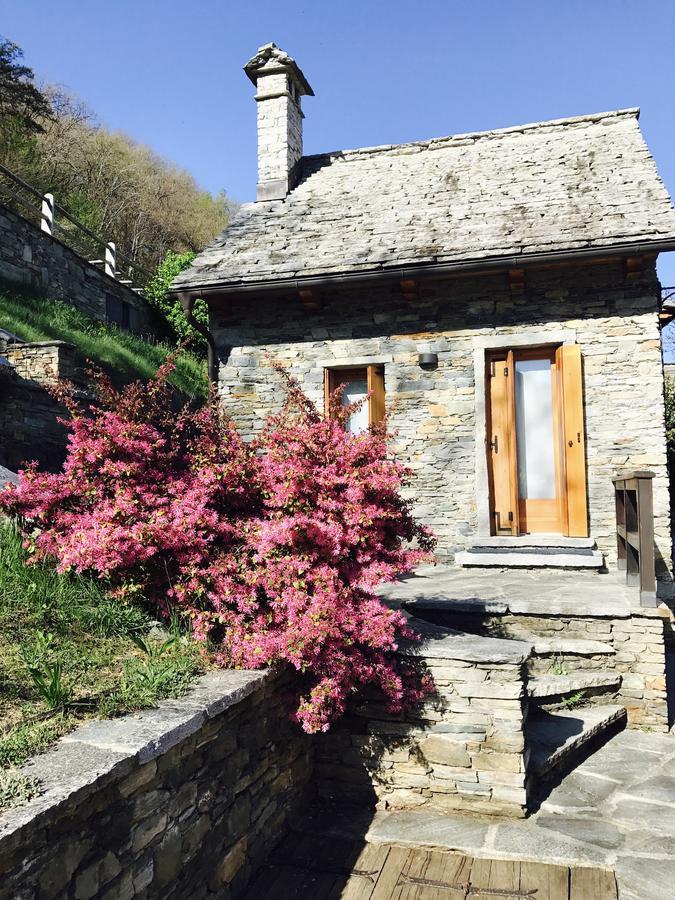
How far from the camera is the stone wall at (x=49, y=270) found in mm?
11219

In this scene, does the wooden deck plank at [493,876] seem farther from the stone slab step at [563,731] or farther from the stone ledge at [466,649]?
the stone ledge at [466,649]

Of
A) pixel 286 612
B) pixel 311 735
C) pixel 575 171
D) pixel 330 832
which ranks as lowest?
pixel 330 832

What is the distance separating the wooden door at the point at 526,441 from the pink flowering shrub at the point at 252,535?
3662mm

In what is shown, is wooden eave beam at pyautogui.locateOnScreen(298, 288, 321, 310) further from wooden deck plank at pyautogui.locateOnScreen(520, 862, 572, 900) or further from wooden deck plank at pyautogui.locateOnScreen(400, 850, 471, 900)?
wooden deck plank at pyautogui.locateOnScreen(520, 862, 572, 900)

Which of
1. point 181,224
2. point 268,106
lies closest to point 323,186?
point 268,106

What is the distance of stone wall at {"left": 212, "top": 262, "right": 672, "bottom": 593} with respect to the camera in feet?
22.5

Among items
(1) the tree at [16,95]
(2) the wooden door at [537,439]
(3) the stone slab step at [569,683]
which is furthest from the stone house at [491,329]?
(1) the tree at [16,95]

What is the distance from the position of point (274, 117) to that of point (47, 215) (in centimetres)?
564

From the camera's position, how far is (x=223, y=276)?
7859 millimetres

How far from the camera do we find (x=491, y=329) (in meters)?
7.37

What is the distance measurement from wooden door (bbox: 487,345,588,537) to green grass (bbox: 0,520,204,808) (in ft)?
15.5

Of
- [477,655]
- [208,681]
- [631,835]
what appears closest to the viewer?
[208,681]

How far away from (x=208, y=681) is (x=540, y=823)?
1944 millimetres

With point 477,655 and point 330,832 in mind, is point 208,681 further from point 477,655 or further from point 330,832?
point 477,655
